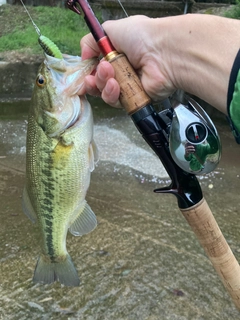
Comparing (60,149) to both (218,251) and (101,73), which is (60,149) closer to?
(101,73)

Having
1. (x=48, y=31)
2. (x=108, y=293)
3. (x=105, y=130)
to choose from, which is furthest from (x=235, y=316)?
(x=48, y=31)

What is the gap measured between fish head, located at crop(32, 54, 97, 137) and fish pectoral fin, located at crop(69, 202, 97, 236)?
0.40 m

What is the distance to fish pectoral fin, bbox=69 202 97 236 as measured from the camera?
1.95 meters

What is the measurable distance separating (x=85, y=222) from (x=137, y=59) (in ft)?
2.57

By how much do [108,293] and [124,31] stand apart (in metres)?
1.80

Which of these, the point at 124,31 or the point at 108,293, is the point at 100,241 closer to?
the point at 108,293

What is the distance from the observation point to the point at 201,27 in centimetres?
148

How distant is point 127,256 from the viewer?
315 cm

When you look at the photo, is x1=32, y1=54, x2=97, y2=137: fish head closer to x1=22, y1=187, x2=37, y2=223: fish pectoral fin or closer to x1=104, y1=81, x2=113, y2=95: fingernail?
x1=104, y1=81, x2=113, y2=95: fingernail

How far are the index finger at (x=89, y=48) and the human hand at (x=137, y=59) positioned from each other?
0.13m

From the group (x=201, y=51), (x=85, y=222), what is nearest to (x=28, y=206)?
(x=85, y=222)

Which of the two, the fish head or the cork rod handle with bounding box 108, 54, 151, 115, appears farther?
the fish head

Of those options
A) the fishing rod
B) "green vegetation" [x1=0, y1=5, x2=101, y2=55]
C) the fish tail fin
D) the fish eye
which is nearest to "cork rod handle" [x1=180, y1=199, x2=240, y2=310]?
the fishing rod

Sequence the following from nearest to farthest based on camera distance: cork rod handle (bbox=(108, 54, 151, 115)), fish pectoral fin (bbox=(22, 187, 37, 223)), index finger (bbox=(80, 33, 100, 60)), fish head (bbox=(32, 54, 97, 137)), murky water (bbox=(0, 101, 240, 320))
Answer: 1. cork rod handle (bbox=(108, 54, 151, 115))
2. fish head (bbox=(32, 54, 97, 137))
3. index finger (bbox=(80, 33, 100, 60))
4. fish pectoral fin (bbox=(22, 187, 37, 223))
5. murky water (bbox=(0, 101, 240, 320))
